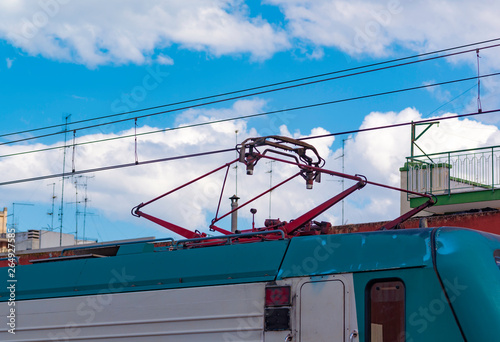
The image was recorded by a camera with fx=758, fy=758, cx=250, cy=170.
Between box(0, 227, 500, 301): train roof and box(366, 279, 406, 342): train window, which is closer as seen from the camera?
box(366, 279, 406, 342): train window

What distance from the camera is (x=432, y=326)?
22.1 ft

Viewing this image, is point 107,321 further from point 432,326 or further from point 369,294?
point 432,326

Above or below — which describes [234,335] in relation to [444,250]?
below

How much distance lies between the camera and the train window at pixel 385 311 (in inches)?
272

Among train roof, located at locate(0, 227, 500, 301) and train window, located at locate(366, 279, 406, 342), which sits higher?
train roof, located at locate(0, 227, 500, 301)

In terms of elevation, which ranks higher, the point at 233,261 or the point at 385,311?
the point at 233,261

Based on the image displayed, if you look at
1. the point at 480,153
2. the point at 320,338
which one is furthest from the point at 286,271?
the point at 480,153

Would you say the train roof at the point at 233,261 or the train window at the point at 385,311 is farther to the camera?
the train roof at the point at 233,261

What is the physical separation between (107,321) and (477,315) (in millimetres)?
4094

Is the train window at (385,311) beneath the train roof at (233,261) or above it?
beneath

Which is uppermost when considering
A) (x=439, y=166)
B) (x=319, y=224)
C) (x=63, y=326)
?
(x=439, y=166)

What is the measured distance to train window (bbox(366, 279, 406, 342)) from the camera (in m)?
6.91

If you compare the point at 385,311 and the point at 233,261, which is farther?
the point at 233,261

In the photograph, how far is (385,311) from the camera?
7.02m
